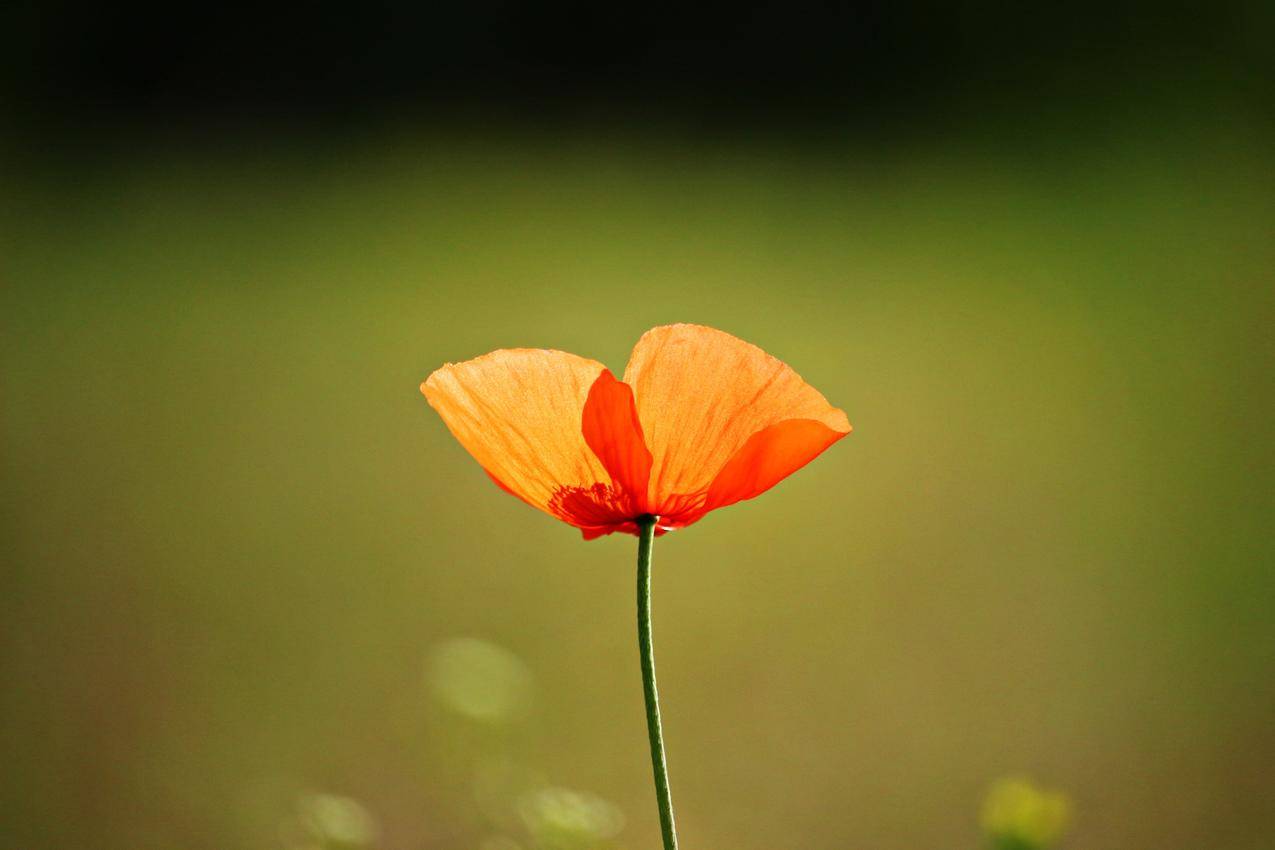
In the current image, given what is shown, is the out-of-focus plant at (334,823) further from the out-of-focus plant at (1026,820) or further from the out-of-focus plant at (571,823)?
the out-of-focus plant at (1026,820)

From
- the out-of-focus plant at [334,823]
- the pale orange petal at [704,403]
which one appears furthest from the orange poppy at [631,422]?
the out-of-focus plant at [334,823]

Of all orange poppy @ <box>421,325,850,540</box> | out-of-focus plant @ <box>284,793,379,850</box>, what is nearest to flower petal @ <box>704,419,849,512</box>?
orange poppy @ <box>421,325,850,540</box>

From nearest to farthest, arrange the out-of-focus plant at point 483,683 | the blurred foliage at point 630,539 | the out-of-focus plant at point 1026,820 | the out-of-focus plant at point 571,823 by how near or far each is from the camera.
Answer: the out-of-focus plant at point 1026,820, the out-of-focus plant at point 571,823, the out-of-focus plant at point 483,683, the blurred foliage at point 630,539

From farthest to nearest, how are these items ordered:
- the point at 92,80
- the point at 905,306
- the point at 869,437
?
the point at 92,80
the point at 905,306
the point at 869,437

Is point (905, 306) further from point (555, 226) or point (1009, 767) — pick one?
point (1009, 767)

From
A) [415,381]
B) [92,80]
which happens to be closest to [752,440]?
[415,381]

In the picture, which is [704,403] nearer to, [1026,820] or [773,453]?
[773,453]
